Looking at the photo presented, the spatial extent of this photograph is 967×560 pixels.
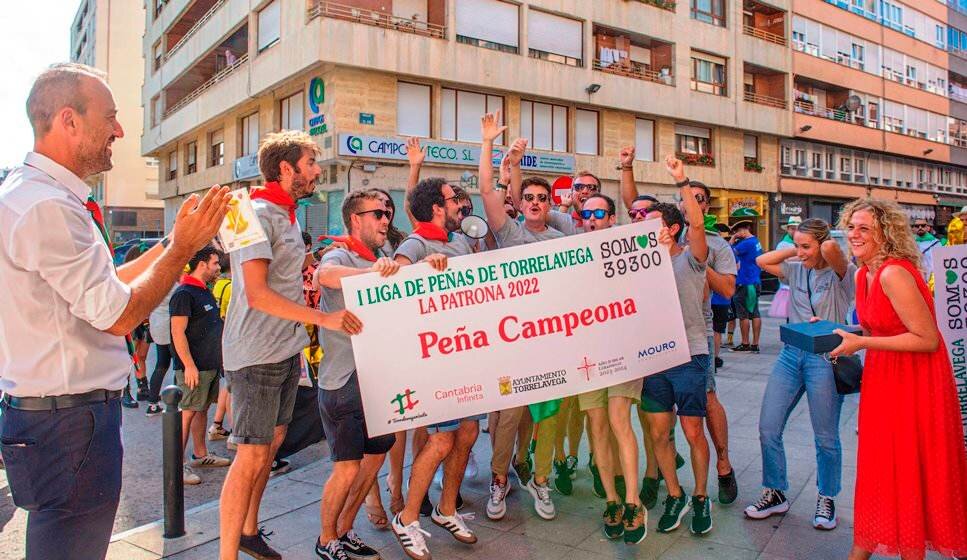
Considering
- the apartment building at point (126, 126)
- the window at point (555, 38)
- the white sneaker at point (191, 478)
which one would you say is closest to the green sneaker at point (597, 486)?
the white sneaker at point (191, 478)

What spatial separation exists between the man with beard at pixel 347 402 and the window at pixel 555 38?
20.9m

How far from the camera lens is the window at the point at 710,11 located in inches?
1142

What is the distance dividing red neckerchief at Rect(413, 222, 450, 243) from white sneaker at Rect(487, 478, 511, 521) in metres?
1.65

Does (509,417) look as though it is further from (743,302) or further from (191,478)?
(743,302)

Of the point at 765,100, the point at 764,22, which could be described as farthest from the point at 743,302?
the point at 764,22

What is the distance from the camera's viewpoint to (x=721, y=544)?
4012 millimetres

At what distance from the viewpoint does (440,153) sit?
21344mm

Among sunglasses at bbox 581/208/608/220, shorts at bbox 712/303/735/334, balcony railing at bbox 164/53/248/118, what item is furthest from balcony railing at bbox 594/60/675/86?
sunglasses at bbox 581/208/608/220

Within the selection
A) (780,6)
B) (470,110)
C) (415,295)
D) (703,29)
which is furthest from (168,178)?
(415,295)

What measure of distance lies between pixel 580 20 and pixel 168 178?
896 inches

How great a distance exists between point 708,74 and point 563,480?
90.5 feet

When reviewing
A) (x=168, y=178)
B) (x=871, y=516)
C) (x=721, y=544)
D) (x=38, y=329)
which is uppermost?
(x=168, y=178)

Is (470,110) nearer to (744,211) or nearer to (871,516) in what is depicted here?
(744,211)

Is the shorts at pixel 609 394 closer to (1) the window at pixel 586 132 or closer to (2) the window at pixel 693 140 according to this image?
(1) the window at pixel 586 132
